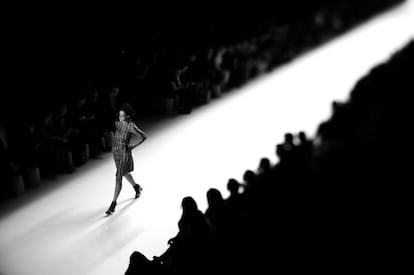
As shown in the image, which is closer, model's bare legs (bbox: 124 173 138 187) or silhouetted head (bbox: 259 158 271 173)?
model's bare legs (bbox: 124 173 138 187)

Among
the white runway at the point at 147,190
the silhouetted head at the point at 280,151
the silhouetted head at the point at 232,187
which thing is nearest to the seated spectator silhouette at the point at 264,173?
the silhouetted head at the point at 280,151

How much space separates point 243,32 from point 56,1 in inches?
231

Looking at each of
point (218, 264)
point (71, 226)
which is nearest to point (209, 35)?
point (71, 226)

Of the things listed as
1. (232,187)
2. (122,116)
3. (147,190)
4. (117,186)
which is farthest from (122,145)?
(232,187)

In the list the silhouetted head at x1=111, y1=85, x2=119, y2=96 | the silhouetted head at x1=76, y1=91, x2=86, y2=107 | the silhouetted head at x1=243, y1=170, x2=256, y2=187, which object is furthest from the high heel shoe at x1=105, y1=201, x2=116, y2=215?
the silhouetted head at x1=76, y1=91, x2=86, y2=107

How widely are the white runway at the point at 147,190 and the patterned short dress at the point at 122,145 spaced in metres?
0.51

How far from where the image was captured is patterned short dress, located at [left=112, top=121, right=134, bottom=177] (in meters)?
4.35

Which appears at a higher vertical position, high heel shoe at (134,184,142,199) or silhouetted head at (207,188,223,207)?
high heel shoe at (134,184,142,199)

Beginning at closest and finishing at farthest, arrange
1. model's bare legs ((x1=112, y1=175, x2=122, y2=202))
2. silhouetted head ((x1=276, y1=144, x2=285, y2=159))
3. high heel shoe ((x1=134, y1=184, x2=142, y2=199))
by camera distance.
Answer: model's bare legs ((x1=112, y1=175, x2=122, y2=202)), high heel shoe ((x1=134, y1=184, x2=142, y2=199)), silhouetted head ((x1=276, y1=144, x2=285, y2=159))

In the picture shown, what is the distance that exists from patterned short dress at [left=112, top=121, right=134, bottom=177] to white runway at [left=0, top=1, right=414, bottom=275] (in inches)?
20.0

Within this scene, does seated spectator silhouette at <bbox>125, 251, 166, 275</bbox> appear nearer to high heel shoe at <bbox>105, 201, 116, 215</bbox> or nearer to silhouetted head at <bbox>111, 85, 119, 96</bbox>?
high heel shoe at <bbox>105, 201, 116, 215</bbox>

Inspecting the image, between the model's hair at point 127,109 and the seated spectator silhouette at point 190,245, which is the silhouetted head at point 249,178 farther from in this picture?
the model's hair at point 127,109

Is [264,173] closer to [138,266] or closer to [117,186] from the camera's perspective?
[117,186]

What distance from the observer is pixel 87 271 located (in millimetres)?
4055
